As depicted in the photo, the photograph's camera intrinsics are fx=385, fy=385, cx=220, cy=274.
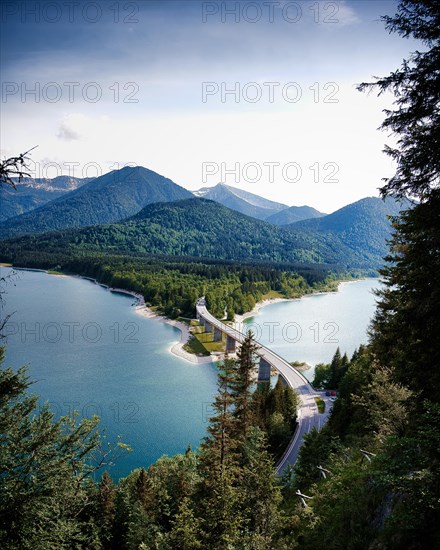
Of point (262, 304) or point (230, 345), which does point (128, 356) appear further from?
point (262, 304)

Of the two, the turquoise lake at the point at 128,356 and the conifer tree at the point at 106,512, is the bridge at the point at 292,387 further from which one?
the conifer tree at the point at 106,512

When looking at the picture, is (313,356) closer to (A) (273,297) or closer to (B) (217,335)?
(B) (217,335)

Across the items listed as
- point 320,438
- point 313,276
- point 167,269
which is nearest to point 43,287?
Answer: point 167,269

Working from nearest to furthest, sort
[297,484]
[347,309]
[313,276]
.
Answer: [297,484] → [347,309] → [313,276]

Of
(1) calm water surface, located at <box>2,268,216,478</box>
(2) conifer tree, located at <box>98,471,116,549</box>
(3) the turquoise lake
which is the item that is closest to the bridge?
(3) the turquoise lake

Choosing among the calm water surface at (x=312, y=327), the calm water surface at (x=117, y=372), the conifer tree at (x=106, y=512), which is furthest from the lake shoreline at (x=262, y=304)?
the conifer tree at (x=106, y=512)

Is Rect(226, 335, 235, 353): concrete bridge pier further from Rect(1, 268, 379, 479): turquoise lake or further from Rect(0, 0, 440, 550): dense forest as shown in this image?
Rect(0, 0, 440, 550): dense forest

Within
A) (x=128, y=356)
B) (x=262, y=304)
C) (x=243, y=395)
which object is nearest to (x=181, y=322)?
(x=128, y=356)

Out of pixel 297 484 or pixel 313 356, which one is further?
pixel 313 356
